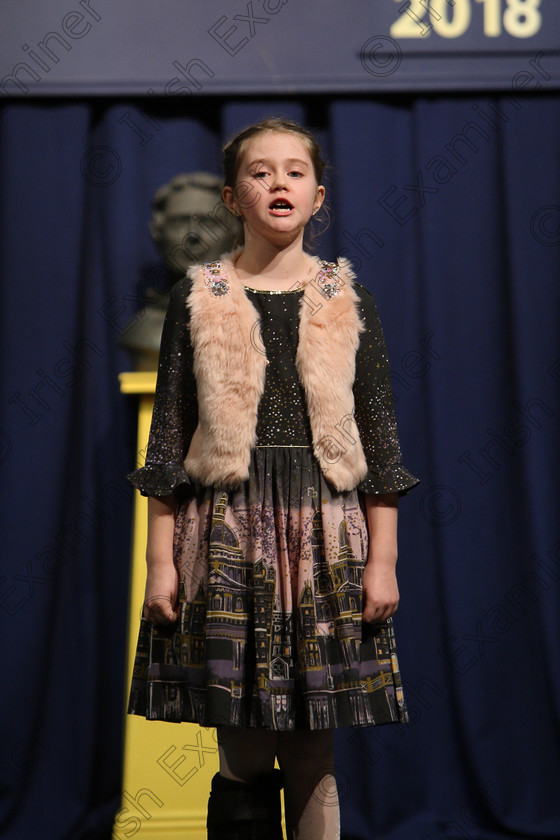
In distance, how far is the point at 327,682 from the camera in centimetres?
123

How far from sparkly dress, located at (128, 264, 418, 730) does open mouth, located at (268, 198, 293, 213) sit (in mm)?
121

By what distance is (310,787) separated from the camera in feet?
4.30

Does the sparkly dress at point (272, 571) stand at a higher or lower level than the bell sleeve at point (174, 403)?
lower

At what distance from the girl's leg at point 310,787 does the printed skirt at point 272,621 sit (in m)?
0.09

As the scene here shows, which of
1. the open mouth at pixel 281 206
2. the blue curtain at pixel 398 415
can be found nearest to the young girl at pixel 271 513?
the open mouth at pixel 281 206

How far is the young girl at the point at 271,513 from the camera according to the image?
1.25 metres

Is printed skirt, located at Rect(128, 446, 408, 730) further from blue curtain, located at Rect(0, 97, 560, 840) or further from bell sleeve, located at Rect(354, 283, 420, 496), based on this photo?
blue curtain, located at Rect(0, 97, 560, 840)

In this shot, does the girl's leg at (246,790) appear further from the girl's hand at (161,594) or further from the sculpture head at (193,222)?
the sculpture head at (193,222)

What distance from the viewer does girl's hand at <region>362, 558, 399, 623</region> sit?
1.30 m

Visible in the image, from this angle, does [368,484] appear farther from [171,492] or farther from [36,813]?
[36,813]

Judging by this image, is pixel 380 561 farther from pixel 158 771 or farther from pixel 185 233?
pixel 185 233

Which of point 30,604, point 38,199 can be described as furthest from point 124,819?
point 38,199

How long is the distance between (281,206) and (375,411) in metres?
0.33

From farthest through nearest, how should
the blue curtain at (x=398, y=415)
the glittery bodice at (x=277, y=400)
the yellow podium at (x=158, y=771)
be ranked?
the blue curtain at (x=398, y=415)
the yellow podium at (x=158, y=771)
the glittery bodice at (x=277, y=400)
